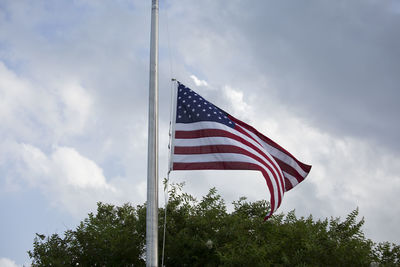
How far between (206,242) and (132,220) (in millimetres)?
5153

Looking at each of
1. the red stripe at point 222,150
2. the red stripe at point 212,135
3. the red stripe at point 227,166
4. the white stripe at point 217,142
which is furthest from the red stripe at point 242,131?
the red stripe at point 227,166

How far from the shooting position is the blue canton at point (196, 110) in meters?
12.6

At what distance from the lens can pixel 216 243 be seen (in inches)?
670

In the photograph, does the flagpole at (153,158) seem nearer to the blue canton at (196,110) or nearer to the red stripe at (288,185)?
the blue canton at (196,110)

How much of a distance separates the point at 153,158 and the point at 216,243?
746cm

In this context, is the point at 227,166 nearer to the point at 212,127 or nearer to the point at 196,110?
the point at 212,127

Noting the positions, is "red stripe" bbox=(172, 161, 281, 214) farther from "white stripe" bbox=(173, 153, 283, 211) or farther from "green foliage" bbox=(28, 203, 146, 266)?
"green foliage" bbox=(28, 203, 146, 266)

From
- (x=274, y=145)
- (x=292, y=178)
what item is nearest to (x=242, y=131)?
(x=274, y=145)

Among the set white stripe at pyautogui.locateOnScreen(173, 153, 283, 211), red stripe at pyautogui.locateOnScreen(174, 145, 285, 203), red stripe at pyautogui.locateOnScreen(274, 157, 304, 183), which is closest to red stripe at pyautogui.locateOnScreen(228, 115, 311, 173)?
red stripe at pyautogui.locateOnScreen(274, 157, 304, 183)

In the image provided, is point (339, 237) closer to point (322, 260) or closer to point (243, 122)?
point (322, 260)

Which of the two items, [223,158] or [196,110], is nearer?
[223,158]

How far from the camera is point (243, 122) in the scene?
Result: 1314 cm

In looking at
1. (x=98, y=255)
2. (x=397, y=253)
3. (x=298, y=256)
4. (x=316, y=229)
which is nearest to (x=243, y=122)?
(x=298, y=256)

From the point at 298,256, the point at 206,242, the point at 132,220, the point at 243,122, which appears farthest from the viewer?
the point at 132,220
